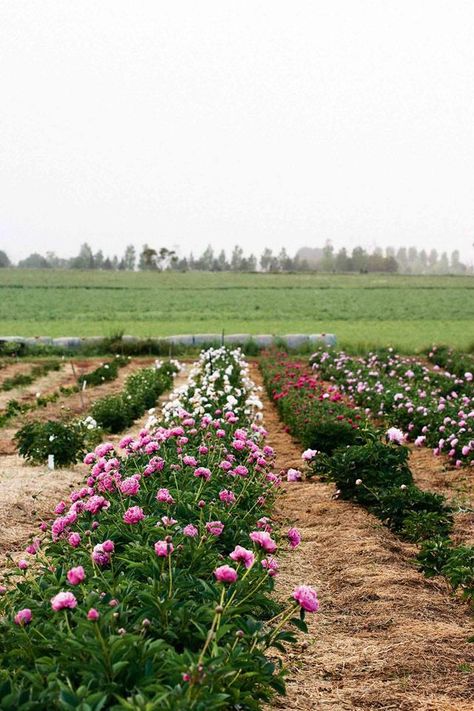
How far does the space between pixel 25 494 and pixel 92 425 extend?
2.50m

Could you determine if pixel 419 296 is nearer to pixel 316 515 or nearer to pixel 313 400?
pixel 313 400

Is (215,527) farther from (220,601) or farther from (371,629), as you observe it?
(371,629)

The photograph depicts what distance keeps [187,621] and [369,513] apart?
4.12 meters

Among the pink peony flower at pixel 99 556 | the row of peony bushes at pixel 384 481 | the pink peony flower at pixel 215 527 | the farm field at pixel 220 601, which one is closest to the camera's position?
the farm field at pixel 220 601

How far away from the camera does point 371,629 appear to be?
14.8 ft

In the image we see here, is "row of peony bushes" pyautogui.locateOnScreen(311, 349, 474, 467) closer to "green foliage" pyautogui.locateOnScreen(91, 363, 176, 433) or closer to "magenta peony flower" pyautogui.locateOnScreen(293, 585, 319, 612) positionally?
"green foliage" pyautogui.locateOnScreen(91, 363, 176, 433)

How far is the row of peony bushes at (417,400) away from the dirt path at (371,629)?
270 centimetres

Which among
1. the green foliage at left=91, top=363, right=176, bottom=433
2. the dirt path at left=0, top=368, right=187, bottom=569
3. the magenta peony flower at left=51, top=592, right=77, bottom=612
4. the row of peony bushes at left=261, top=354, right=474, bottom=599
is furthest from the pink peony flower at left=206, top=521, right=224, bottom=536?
the green foliage at left=91, top=363, right=176, bottom=433

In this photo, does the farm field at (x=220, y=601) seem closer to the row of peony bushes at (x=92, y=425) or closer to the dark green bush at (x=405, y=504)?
the dark green bush at (x=405, y=504)

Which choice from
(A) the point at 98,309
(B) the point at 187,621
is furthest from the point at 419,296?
(B) the point at 187,621

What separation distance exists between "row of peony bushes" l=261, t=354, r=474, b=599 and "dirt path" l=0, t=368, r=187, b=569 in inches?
97.7

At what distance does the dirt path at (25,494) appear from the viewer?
645cm

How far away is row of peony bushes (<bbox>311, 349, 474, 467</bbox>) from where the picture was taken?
9281 mm

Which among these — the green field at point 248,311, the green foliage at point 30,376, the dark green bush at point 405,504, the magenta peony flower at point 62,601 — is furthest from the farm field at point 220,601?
the green field at point 248,311
